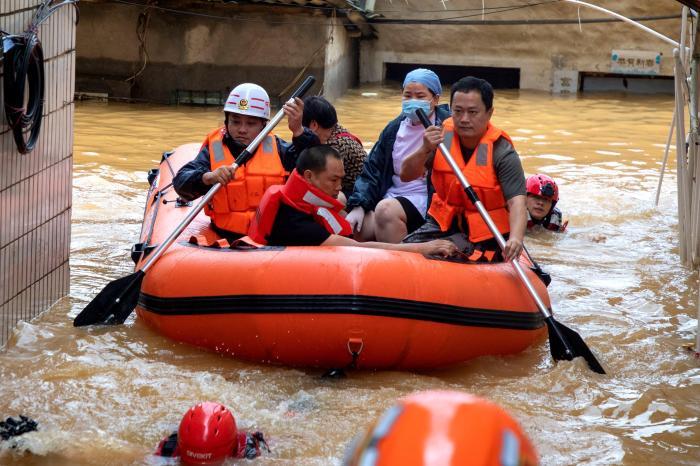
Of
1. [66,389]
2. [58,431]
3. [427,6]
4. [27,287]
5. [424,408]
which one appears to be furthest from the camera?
[427,6]

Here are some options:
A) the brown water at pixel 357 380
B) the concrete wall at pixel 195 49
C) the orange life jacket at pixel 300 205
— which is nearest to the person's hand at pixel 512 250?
the brown water at pixel 357 380

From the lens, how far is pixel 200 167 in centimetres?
519

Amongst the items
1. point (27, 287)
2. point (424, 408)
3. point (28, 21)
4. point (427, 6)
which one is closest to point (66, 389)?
point (27, 287)

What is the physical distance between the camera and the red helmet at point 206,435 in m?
3.36

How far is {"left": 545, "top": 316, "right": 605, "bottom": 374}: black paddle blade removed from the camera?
14.9 feet

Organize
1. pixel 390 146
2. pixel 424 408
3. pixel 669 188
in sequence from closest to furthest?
pixel 424 408 < pixel 390 146 < pixel 669 188

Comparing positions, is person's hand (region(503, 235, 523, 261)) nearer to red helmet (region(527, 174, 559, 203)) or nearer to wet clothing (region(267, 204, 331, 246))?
wet clothing (region(267, 204, 331, 246))

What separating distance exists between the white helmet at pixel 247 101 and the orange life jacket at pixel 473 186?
0.95m

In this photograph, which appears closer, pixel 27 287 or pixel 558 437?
pixel 558 437

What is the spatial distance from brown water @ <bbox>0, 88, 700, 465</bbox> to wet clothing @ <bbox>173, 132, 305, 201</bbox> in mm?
718

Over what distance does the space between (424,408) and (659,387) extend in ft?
10.6

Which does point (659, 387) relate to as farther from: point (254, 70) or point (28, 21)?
point (254, 70)

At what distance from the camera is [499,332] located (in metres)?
4.51

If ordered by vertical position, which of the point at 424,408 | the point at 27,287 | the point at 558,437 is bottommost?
the point at 558,437
